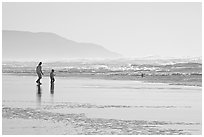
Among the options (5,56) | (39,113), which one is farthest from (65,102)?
(5,56)

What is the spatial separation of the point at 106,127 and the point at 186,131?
5.90 ft

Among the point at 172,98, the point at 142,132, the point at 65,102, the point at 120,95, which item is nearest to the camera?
the point at 142,132

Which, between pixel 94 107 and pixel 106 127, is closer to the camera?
pixel 106 127

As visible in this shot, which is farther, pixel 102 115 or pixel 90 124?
pixel 102 115

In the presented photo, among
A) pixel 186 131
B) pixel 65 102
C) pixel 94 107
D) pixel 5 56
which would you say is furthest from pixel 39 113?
pixel 5 56

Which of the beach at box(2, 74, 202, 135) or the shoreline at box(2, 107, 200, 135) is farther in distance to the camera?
the beach at box(2, 74, 202, 135)

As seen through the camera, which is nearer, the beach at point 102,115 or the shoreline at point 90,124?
the shoreline at point 90,124

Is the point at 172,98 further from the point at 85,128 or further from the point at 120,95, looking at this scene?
the point at 85,128

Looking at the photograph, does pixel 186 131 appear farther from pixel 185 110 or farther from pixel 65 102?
pixel 65 102

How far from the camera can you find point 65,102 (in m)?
18.1

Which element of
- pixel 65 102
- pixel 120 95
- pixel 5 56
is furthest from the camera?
pixel 5 56

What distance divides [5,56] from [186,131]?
571 feet

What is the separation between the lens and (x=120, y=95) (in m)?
21.4

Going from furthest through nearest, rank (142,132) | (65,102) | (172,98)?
(172,98) → (65,102) → (142,132)
